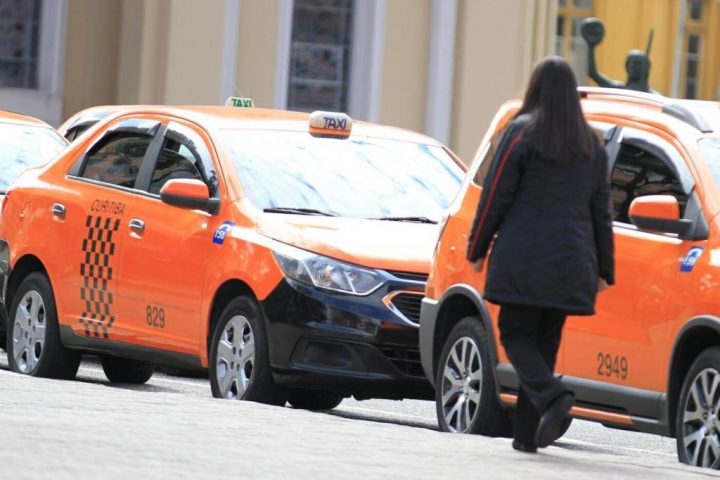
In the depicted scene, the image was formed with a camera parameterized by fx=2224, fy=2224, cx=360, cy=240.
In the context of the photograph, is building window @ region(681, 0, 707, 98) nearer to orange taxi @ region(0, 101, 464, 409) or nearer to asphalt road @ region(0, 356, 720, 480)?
orange taxi @ region(0, 101, 464, 409)

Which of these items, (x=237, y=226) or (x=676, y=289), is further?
(x=237, y=226)

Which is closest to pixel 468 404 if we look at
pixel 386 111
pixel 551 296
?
pixel 551 296

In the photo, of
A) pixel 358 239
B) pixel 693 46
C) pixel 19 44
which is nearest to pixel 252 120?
pixel 358 239

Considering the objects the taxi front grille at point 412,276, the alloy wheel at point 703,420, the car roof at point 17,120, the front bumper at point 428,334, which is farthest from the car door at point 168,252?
the car roof at point 17,120

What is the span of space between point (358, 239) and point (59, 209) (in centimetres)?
240

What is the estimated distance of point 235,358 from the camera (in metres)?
11.3

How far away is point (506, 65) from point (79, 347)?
1375 centimetres

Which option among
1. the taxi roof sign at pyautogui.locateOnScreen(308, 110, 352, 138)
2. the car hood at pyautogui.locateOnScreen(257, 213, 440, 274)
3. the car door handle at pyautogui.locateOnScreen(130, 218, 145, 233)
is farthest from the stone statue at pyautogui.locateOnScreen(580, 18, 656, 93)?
the car hood at pyautogui.locateOnScreen(257, 213, 440, 274)

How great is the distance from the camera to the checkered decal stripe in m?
12.4

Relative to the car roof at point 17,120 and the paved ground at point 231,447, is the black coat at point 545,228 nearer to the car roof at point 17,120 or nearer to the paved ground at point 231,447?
the paved ground at point 231,447

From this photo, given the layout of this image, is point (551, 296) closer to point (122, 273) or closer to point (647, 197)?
point (647, 197)

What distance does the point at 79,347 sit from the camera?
12.8 m

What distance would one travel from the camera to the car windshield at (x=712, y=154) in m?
9.55

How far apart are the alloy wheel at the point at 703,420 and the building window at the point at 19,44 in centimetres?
1745
